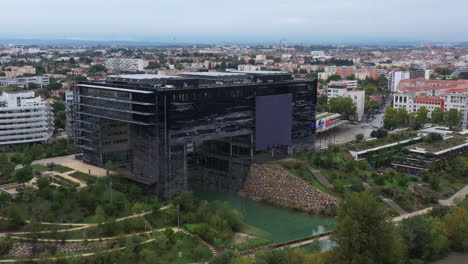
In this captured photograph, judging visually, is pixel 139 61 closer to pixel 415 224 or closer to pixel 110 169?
pixel 110 169

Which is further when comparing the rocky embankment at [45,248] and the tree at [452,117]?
the tree at [452,117]

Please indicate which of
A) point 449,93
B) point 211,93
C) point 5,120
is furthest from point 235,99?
point 449,93

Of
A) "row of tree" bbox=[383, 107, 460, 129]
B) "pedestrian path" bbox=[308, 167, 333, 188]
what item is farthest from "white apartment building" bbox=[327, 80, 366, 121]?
"pedestrian path" bbox=[308, 167, 333, 188]

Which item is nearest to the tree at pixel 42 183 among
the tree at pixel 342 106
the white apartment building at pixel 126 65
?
the tree at pixel 342 106

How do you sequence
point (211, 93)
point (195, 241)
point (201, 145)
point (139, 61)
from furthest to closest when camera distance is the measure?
point (139, 61) < point (201, 145) < point (211, 93) < point (195, 241)

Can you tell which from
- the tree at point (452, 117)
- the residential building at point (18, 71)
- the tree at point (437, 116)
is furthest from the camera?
the residential building at point (18, 71)

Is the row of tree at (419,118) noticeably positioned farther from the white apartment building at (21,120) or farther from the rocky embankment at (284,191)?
the white apartment building at (21,120)
